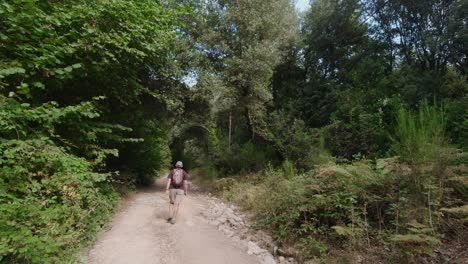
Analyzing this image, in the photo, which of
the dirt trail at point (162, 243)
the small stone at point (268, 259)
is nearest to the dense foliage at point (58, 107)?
the dirt trail at point (162, 243)

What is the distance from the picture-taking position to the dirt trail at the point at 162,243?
19.7 ft

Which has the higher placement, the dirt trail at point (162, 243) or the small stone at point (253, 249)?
the dirt trail at point (162, 243)

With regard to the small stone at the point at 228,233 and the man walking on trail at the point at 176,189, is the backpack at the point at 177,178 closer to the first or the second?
the man walking on trail at the point at 176,189

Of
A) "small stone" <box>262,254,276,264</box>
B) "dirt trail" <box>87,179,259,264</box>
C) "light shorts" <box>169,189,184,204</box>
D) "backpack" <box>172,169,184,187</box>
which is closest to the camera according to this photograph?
"dirt trail" <box>87,179,259,264</box>

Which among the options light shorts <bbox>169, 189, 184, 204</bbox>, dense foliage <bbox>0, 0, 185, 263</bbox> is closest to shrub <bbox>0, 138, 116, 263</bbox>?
dense foliage <bbox>0, 0, 185, 263</bbox>

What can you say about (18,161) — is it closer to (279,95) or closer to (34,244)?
(34,244)

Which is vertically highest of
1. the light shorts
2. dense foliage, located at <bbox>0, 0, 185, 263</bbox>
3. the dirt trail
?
dense foliage, located at <bbox>0, 0, 185, 263</bbox>

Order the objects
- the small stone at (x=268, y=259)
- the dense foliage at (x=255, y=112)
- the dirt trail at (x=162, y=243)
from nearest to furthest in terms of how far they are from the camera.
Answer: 1. the dense foliage at (x=255, y=112)
2. the dirt trail at (x=162, y=243)
3. the small stone at (x=268, y=259)

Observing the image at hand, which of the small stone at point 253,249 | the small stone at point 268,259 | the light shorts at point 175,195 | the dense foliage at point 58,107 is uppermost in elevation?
the dense foliage at point 58,107

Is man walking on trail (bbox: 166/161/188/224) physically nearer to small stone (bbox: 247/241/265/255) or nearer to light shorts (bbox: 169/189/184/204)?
light shorts (bbox: 169/189/184/204)


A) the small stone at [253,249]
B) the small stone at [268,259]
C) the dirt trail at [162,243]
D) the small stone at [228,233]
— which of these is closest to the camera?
the dirt trail at [162,243]

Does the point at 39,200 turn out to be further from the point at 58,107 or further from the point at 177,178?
the point at 177,178

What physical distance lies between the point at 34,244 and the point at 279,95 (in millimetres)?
17571

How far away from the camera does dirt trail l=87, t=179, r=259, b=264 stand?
599 centimetres
